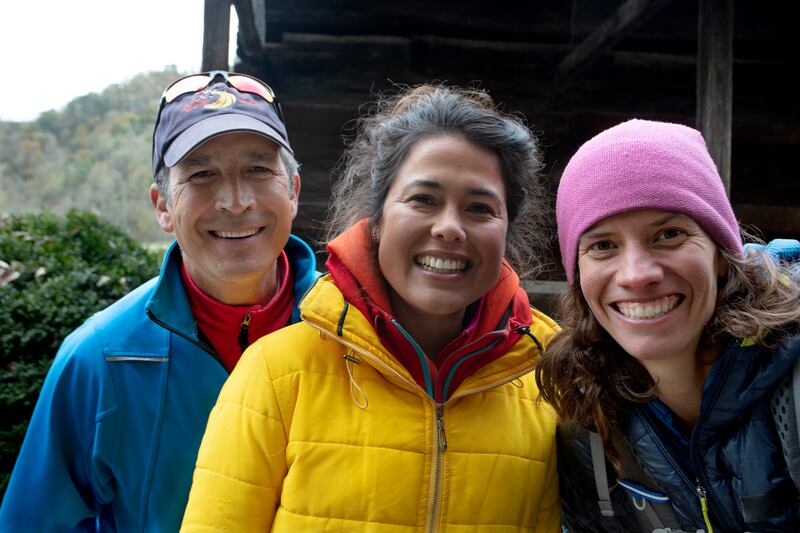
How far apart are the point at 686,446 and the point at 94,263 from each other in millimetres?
4244

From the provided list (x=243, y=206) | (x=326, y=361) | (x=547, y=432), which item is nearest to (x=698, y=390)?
(x=547, y=432)

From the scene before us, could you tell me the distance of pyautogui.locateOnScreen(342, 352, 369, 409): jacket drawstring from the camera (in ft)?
5.63

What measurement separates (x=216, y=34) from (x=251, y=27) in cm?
82

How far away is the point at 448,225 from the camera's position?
5.78 ft

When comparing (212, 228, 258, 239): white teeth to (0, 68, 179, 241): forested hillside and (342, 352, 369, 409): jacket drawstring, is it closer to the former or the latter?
(342, 352, 369, 409): jacket drawstring

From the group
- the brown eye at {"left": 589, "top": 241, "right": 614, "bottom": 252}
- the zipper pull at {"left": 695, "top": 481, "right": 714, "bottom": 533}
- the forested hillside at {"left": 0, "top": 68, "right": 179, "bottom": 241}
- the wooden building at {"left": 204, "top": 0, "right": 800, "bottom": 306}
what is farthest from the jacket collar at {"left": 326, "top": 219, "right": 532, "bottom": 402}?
the forested hillside at {"left": 0, "top": 68, "right": 179, "bottom": 241}

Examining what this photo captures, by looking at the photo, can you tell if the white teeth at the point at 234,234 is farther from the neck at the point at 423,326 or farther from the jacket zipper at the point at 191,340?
the neck at the point at 423,326

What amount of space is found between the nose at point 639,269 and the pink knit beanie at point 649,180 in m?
0.11

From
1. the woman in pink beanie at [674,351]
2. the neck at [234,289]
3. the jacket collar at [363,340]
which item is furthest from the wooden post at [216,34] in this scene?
the woman in pink beanie at [674,351]

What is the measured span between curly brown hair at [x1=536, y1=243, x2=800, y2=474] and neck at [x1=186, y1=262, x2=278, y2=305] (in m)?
0.97

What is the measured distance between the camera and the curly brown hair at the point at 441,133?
191 cm

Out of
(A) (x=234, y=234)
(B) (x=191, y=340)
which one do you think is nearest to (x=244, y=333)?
(B) (x=191, y=340)

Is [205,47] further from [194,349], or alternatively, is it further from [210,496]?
[210,496]

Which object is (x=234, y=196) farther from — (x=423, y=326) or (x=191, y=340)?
(x=423, y=326)
